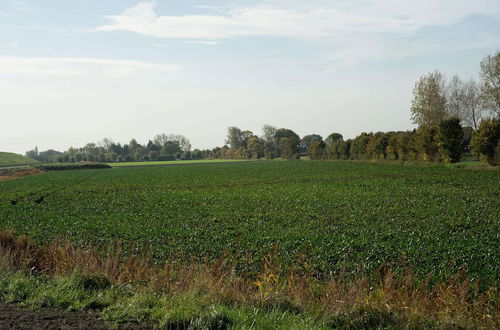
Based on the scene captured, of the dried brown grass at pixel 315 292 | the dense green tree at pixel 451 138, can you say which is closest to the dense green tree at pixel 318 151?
the dense green tree at pixel 451 138

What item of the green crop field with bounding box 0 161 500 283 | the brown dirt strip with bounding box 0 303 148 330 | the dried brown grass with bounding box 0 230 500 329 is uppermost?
the brown dirt strip with bounding box 0 303 148 330

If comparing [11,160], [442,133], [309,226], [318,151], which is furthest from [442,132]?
[11,160]

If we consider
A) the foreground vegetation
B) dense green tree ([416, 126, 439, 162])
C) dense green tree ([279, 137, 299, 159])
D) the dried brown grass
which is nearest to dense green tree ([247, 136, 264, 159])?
dense green tree ([279, 137, 299, 159])

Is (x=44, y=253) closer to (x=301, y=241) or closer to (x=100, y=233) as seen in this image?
(x=100, y=233)

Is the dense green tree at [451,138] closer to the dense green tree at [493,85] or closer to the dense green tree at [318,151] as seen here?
the dense green tree at [493,85]

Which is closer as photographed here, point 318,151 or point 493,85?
point 493,85

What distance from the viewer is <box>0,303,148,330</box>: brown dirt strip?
757cm

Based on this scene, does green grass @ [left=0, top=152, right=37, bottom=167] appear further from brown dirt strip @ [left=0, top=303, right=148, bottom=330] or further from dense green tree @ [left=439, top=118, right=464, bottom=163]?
brown dirt strip @ [left=0, top=303, right=148, bottom=330]

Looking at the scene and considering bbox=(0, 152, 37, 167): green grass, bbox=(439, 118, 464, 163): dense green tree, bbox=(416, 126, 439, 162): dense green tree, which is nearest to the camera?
bbox=(439, 118, 464, 163): dense green tree

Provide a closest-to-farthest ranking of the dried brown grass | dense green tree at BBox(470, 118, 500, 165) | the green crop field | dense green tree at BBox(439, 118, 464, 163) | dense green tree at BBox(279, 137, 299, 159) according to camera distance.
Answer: the dried brown grass → the green crop field → dense green tree at BBox(470, 118, 500, 165) → dense green tree at BBox(439, 118, 464, 163) → dense green tree at BBox(279, 137, 299, 159)

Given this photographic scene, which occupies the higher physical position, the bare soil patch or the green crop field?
the bare soil patch

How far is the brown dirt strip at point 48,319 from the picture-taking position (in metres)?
7.57

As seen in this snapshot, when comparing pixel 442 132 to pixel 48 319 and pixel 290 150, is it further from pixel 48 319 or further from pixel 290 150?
pixel 290 150

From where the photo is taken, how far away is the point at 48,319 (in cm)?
798
